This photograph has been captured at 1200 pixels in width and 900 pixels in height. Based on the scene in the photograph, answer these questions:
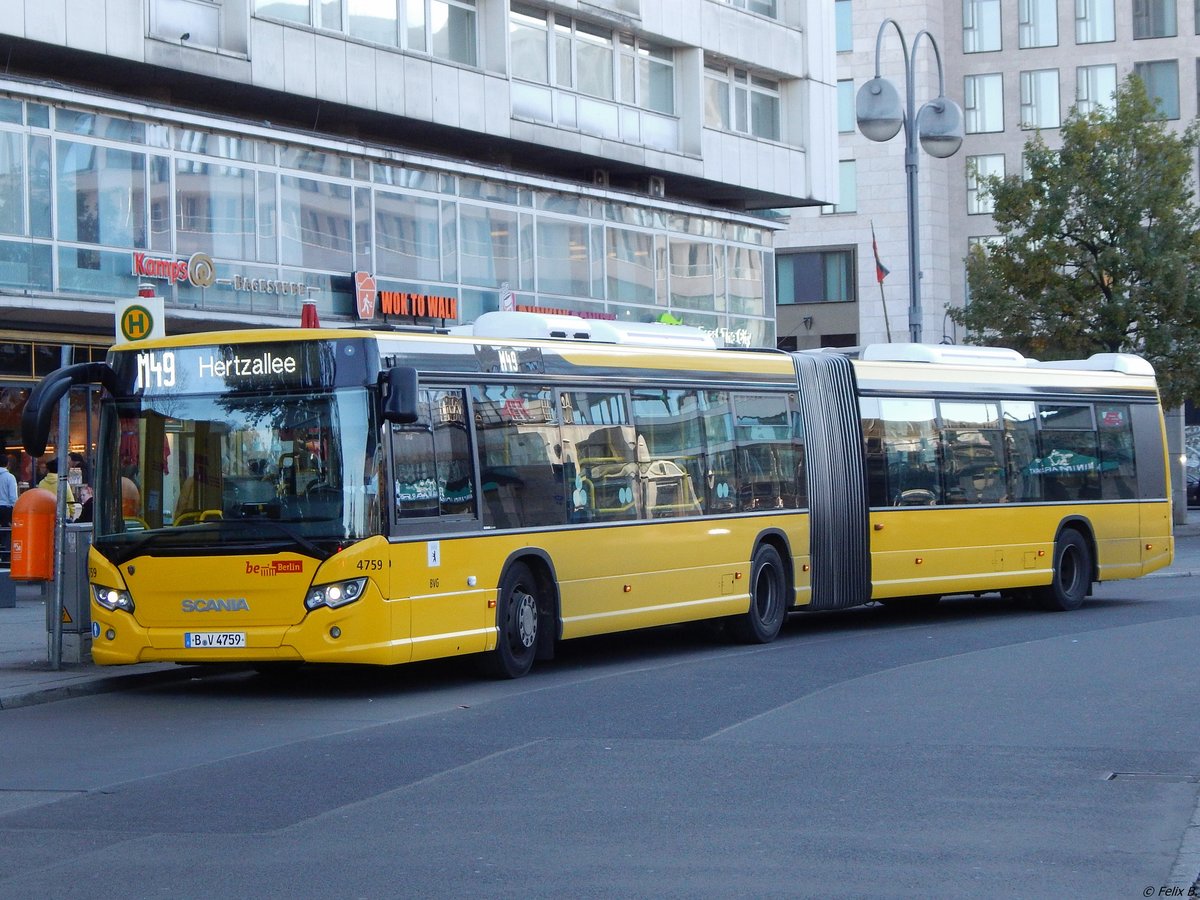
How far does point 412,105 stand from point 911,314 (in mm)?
9209

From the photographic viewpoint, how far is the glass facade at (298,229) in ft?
78.8

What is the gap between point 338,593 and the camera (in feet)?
41.1

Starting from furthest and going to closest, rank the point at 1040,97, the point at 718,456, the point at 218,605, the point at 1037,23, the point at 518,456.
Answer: the point at 1037,23
the point at 1040,97
the point at 718,456
the point at 518,456
the point at 218,605

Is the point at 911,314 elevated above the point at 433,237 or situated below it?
below

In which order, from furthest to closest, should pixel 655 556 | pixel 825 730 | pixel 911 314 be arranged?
1. pixel 911 314
2. pixel 655 556
3. pixel 825 730

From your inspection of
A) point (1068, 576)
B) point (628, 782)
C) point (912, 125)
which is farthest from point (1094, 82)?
point (628, 782)

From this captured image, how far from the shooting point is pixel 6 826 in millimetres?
8352

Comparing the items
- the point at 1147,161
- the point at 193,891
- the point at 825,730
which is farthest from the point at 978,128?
the point at 193,891

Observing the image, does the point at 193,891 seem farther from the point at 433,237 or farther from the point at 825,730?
the point at 433,237

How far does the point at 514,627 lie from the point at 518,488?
109 centimetres

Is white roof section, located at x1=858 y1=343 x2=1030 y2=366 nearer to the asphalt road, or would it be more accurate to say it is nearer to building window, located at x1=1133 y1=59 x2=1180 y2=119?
the asphalt road

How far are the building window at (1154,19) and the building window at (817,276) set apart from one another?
12792mm

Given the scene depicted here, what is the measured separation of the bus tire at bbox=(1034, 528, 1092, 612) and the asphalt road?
6.10 m

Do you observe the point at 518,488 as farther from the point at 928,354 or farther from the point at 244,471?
the point at 928,354
